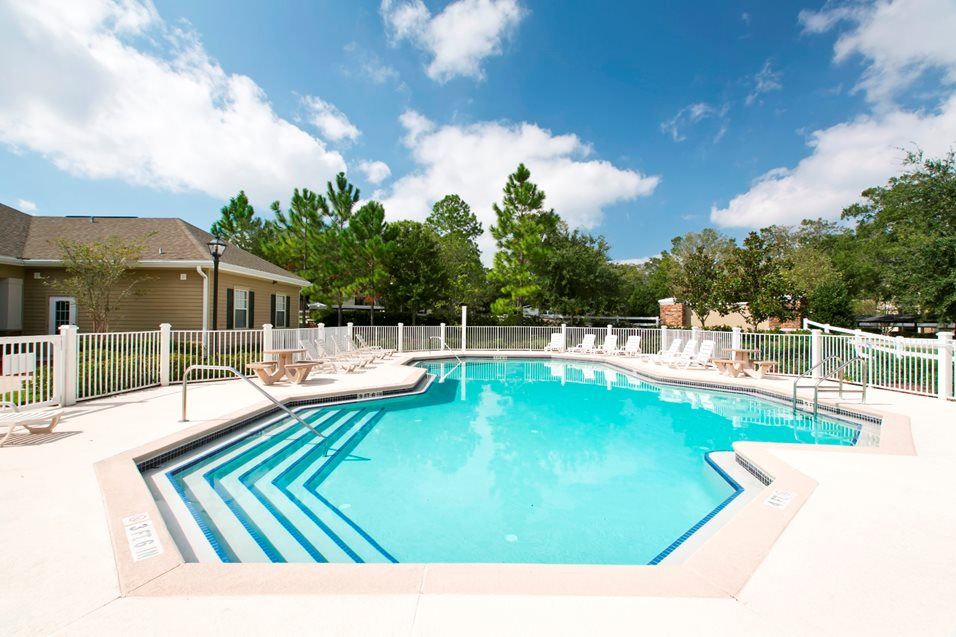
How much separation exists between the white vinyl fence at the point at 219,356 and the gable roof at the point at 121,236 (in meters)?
3.23

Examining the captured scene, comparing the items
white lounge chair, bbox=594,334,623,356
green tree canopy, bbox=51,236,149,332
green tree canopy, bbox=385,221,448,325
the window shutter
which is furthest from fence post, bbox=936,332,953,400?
green tree canopy, bbox=51,236,149,332

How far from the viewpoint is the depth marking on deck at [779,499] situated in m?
3.36

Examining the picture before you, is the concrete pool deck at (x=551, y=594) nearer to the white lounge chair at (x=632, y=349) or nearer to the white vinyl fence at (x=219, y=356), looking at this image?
the white vinyl fence at (x=219, y=356)

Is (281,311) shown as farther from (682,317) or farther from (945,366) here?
(682,317)

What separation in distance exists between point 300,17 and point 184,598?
44.8 feet

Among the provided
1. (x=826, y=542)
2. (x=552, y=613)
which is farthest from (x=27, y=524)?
(x=826, y=542)

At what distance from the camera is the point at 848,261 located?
34219 mm

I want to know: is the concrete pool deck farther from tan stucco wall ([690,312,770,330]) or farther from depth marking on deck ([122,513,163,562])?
tan stucco wall ([690,312,770,330])

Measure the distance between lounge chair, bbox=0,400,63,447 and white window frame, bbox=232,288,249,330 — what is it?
31.4 feet

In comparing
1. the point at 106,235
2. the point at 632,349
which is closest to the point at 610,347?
the point at 632,349

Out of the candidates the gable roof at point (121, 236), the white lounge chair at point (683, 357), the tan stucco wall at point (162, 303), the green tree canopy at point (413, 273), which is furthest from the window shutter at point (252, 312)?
the white lounge chair at point (683, 357)

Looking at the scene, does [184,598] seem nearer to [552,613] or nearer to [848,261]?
[552,613]

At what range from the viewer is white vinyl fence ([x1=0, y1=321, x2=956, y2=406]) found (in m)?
6.38

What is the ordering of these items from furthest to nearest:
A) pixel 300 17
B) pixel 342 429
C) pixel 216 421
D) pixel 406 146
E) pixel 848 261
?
1. pixel 848 261
2. pixel 406 146
3. pixel 300 17
4. pixel 342 429
5. pixel 216 421
